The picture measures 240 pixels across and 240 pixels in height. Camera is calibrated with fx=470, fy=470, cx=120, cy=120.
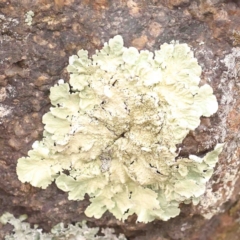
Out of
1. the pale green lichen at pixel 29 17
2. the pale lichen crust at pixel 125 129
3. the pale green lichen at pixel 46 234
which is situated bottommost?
the pale green lichen at pixel 46 234

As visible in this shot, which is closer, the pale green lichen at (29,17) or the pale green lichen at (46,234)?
the pale green lichen at (29,17)

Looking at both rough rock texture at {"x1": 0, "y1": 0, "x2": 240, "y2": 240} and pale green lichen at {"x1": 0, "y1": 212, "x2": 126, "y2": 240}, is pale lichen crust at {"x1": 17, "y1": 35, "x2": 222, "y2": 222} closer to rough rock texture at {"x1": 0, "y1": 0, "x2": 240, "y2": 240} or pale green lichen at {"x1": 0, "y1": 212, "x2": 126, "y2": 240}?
rough rock texture at {"x1": 0, "y1": 0, "x2": 240, "y2": 240}

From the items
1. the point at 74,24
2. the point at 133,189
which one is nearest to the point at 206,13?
the point at 74,24

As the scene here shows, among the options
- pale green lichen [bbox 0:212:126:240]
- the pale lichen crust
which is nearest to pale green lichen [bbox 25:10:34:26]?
the pale lichen crust

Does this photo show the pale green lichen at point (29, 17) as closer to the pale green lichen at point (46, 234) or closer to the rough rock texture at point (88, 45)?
the rough rock texture at point (88, 45)

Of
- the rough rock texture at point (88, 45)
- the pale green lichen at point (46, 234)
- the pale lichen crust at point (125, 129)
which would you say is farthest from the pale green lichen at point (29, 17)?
the pale green lichen at point (46, 234)

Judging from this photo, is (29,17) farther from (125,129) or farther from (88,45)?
(125,129)
